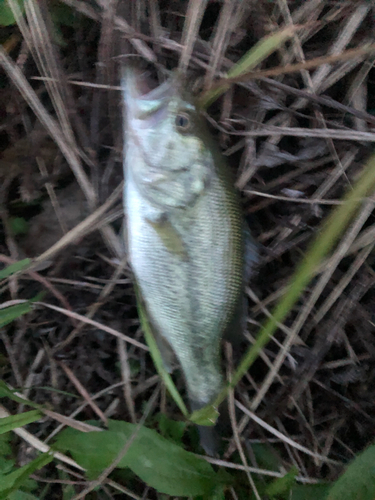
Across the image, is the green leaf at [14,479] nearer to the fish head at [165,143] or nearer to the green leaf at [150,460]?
the green leaf at [150,460]

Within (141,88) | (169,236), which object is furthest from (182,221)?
(141,88)

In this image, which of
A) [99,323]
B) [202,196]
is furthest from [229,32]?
[99,323]

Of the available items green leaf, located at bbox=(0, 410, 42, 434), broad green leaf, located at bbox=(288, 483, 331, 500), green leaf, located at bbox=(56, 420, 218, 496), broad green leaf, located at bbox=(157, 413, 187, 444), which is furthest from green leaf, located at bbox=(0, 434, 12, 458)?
broad green leaf, located at bbox=(288, 483, 331, 500)

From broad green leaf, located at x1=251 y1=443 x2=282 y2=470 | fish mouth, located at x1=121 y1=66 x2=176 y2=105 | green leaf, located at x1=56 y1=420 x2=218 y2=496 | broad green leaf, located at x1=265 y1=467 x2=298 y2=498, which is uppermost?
fish mouth, located at x1=121 y1=66 x2=176 y2=105

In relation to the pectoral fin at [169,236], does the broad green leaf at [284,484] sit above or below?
below

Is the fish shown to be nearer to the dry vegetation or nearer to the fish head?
the fish head

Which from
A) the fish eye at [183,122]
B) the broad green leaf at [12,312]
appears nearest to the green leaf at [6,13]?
the fish eye at [183,122]
